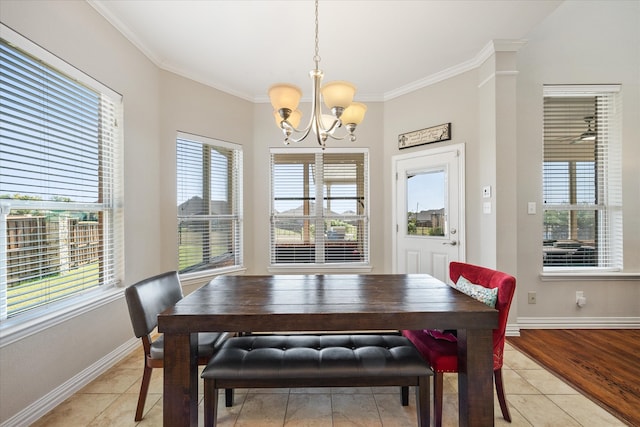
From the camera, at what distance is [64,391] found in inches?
74.3

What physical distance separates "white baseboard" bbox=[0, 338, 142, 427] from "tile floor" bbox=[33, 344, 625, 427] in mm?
41

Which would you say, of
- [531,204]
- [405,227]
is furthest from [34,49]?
[531,204]

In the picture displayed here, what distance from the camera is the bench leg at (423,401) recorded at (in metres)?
1.47

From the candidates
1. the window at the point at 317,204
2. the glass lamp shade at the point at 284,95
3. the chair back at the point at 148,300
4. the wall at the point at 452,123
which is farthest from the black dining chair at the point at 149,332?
the wall at the point at 452,123

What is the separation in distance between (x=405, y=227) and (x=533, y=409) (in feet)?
7.25

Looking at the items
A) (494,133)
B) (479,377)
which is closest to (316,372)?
(479,377)

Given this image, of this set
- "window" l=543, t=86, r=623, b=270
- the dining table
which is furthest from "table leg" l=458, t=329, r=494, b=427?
"window" l=543, t=86, r=623, b=270

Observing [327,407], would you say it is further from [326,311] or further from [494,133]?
[494,133]

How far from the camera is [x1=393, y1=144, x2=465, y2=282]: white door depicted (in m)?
3.27

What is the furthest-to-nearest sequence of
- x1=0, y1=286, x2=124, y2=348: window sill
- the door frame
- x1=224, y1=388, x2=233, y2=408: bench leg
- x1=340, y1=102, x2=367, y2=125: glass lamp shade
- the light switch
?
1. the door frame
2. the light switch
3. x1=340, y1=102, x2=367, y2=125: glass lamp shade
4. x1=224, y1=388, x2=233, y2=408: bench leg
5. x1=0, y1=286, x2=124, y2=348: window sill

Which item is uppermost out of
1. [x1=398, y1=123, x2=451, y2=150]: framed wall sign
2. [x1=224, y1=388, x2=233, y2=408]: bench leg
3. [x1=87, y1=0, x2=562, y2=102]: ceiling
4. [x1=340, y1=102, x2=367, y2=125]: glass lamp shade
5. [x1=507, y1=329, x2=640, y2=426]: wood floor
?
[x1=87, y1=0, x2=562, y2=102]: ceiling

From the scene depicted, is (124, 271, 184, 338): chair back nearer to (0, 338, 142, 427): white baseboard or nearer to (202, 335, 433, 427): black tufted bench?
(202, 335, 433, 427): black tufted bench

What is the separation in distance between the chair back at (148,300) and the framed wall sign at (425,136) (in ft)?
10.1

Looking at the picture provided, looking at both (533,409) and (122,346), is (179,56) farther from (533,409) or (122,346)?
(533,409)
